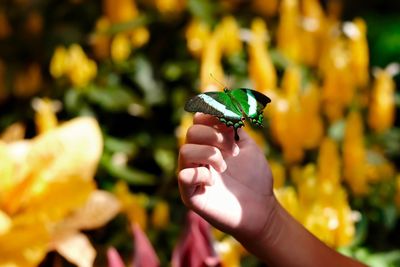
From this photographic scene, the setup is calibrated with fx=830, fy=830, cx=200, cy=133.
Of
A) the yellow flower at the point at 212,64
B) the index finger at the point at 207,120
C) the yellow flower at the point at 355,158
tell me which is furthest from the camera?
the yellow flower at the point at 212,64

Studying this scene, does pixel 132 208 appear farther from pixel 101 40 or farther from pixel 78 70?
pixel 101 40

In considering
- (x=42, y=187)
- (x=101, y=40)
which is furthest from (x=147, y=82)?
(x=42, y=187)

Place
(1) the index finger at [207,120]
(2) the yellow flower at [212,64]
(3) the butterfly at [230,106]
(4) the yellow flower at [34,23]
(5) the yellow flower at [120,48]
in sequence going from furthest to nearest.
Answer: (4) the yellow flower at [34,23]
(5) the yellow flower at [120,48]
(2) the yellow flower at [212,64]
(1) the index finger at [207,120]
(3) the butterfly at [230,106]

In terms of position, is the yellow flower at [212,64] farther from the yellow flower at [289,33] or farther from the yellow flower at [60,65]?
the yellow flower at [60,65]

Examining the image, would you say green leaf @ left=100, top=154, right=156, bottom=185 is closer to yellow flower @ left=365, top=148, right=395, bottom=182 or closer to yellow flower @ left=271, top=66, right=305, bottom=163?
yellow flower @ left=271, top=66, right=305, bottom=163

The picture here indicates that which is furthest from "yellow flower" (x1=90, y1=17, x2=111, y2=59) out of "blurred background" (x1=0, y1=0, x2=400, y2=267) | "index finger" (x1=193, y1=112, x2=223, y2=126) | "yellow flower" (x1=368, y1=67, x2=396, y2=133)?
"index finger" (x1=193, y1=112, x2=223, y2=126)

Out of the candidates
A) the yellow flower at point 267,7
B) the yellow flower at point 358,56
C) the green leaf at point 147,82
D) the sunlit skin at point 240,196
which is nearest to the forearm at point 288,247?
the sunlit skin at point 240,196
